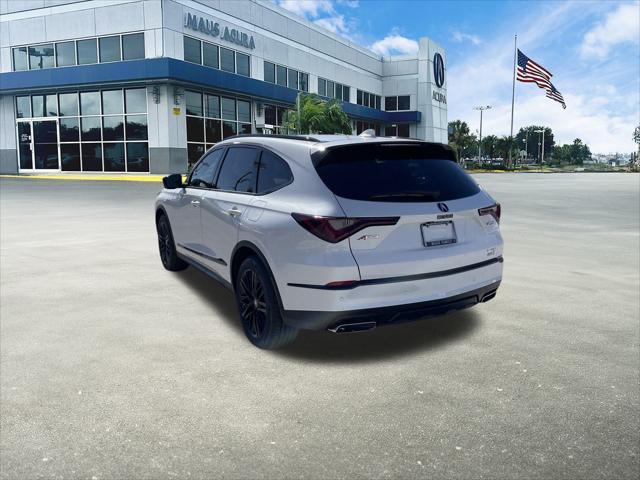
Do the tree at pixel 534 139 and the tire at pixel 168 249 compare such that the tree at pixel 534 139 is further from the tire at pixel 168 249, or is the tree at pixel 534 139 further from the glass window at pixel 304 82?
the tire at pixel 168 249

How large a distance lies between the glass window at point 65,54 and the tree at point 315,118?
44.8 ft

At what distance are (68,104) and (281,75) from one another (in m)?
15.4

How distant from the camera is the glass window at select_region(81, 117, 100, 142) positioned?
3541 cm

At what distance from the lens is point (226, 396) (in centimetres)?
378

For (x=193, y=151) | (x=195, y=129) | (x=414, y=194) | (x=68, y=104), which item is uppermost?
(x=68, y=104)

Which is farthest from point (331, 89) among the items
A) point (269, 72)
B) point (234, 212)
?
point (234, 212)

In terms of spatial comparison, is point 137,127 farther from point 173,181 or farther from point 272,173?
point 272,173

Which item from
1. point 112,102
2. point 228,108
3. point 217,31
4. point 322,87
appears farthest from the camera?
point 322,87

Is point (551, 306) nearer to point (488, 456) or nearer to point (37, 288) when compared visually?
point (488, 456)

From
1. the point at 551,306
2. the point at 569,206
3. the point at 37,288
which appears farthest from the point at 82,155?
the point at 551,306

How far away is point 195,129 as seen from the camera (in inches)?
1400

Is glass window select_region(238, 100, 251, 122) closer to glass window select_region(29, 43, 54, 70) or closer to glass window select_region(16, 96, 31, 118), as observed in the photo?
glass window select_region(29, 43, 54, 70)

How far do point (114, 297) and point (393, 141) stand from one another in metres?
3.58

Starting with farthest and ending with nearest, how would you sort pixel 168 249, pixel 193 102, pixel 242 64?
pixel 242 64
pixel 193 102
pixel 168 249
